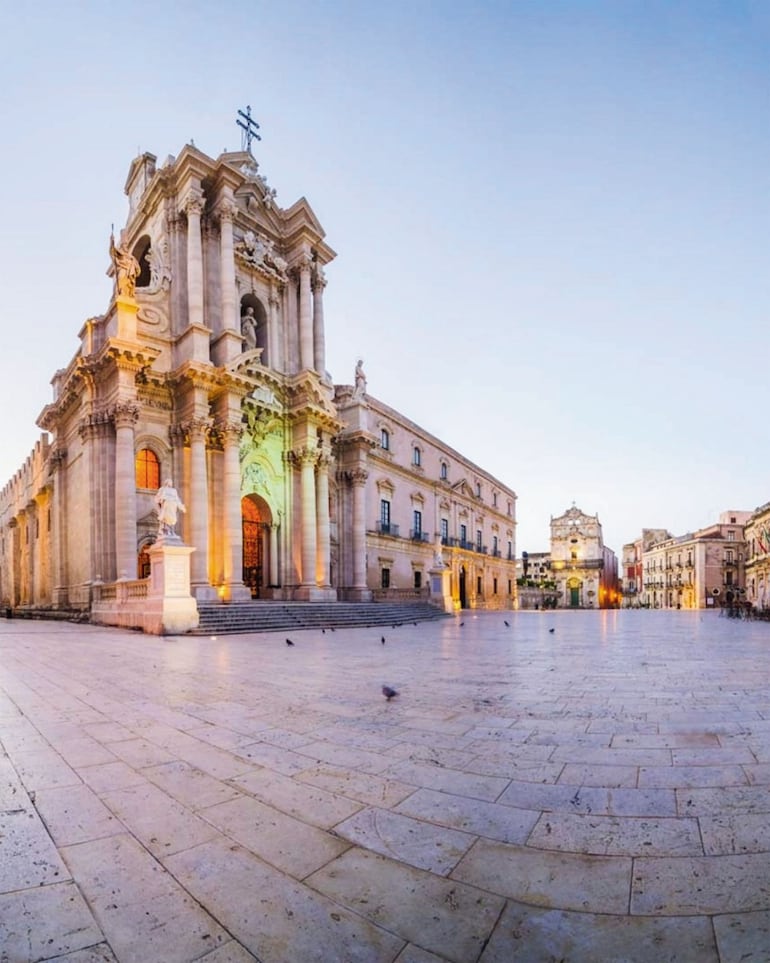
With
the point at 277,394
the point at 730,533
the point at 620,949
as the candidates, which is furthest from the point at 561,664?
the point at 730,533

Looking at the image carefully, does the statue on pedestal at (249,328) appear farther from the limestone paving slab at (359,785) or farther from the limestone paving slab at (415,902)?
the limestone paving slab at (415,902)

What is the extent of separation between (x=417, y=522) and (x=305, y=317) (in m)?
16.7

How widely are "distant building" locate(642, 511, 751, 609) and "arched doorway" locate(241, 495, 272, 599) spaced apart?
2288 inches

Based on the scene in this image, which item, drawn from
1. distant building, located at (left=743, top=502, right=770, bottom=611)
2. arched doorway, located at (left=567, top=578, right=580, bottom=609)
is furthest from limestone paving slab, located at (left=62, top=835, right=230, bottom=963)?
arched doorway, located at (left=567, top=578, right=580, bottom=609)

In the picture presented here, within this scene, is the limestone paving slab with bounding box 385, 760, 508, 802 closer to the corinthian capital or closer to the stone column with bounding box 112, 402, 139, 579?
the stone column with bounding box 112, 402, 139, 579

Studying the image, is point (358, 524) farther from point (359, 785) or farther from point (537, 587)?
point (537, 587)

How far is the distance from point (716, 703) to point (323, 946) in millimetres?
5036

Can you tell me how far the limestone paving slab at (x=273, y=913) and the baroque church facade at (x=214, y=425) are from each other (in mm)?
16453

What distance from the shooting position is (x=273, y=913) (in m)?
2.02

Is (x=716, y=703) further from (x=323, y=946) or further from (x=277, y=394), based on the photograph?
(x=277, y=394)

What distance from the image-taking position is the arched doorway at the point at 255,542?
1017 inches

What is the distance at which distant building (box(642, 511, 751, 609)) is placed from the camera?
6731 cm

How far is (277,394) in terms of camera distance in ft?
85.7

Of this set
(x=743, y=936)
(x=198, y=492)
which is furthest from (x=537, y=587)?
(x=743, y=936)
